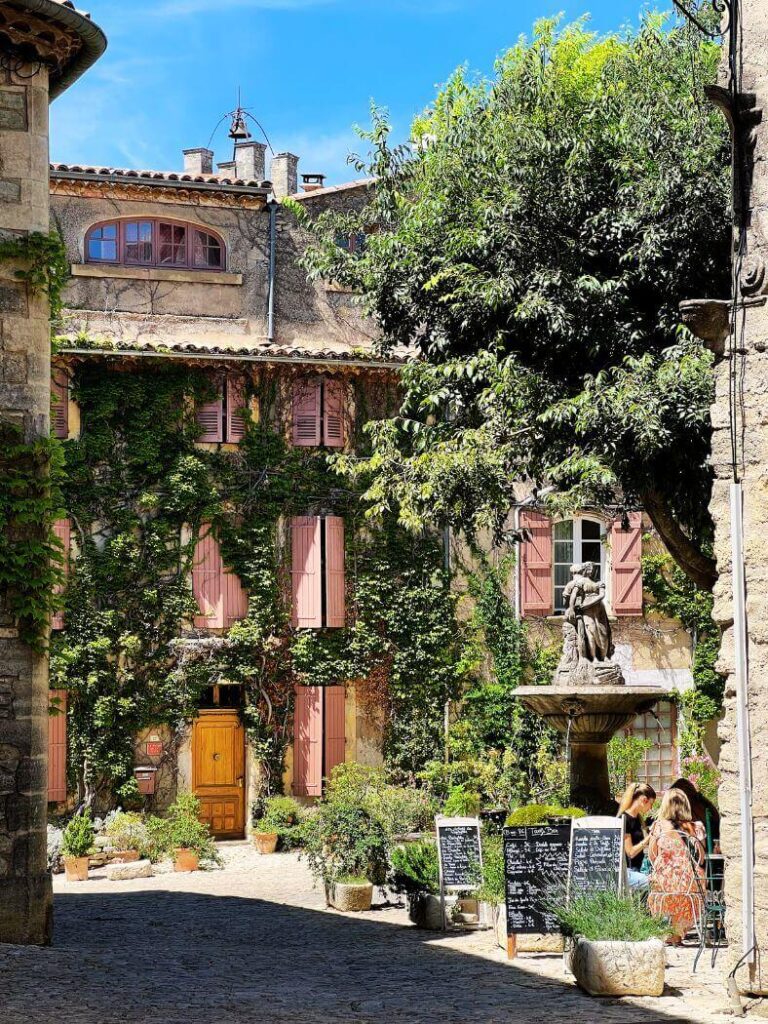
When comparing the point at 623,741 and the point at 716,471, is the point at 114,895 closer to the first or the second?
the point at 623,741

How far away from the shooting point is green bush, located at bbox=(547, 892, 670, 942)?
345 inches

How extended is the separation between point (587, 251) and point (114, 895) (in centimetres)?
856

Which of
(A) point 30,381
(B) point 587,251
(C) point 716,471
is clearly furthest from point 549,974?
(B) point 587,251

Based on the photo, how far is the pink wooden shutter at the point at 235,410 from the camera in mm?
21766

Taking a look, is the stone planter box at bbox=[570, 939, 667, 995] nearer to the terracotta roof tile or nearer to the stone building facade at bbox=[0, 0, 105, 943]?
the stone building facade at bbox=[0, 0, 105, 943]

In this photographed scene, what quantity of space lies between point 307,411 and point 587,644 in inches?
392

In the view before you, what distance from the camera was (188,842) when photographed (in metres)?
18.8

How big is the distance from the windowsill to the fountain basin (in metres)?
11.4

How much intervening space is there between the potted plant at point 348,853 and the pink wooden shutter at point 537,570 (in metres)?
8.51

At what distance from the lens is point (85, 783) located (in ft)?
66.9

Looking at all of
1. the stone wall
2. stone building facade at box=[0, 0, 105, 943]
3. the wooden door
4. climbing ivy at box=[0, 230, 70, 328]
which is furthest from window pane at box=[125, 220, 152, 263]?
climbing ivy at box=[0, 230, 70, 328]

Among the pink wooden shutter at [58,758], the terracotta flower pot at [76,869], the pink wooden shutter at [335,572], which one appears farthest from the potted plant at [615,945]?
the pink wooden shutter at [335,572]

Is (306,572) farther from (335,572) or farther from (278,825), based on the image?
(278,825)

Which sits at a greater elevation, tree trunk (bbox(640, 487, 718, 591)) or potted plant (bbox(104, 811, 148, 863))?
tree trunk (bbox(640, 487, 718, 591))
